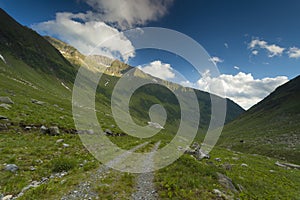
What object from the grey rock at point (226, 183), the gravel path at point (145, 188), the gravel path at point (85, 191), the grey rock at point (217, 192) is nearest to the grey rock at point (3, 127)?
the gravel path at point (85, 191)

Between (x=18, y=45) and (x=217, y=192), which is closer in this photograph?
(x=217, y=192)

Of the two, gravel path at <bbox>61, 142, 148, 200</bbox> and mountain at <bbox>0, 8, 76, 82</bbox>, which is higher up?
mountain at <bbox>0, 8, 76, 82</bbox>

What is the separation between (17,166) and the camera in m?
10.9

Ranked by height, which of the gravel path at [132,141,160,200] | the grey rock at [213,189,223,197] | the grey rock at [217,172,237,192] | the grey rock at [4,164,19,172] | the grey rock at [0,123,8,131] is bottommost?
the grey rock at [0,123,8,131]

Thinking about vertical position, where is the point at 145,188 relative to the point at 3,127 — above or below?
above

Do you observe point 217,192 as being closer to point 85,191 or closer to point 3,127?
point 85,191

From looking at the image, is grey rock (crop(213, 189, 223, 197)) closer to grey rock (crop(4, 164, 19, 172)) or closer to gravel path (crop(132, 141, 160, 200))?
gravel path (crop(132, 141, 160, 200))

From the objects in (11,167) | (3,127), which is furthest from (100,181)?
(3,127)

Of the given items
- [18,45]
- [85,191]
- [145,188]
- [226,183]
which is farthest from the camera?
[18,45]

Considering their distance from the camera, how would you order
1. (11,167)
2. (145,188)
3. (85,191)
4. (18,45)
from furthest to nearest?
(18,45), (11,167), (145,188), (85,191)

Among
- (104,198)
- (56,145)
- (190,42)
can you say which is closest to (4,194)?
(104,198)

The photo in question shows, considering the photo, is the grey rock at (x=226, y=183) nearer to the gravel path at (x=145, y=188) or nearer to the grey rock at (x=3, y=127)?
the gravel path at (x=145, y=188)

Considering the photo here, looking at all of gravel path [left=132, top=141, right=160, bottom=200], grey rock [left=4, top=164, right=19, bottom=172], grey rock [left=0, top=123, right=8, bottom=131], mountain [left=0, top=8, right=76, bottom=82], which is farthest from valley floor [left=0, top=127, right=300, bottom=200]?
mountain [left=0, top=8, right=76, bottom=82]

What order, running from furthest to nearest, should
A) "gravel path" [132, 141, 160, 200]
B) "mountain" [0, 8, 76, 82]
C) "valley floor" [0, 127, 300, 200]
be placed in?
"mountain" [0, 8, 76, 82]
"gravel path" [132, 141, 160, 200]
"valley floor" [0, 127, 300, 200]
